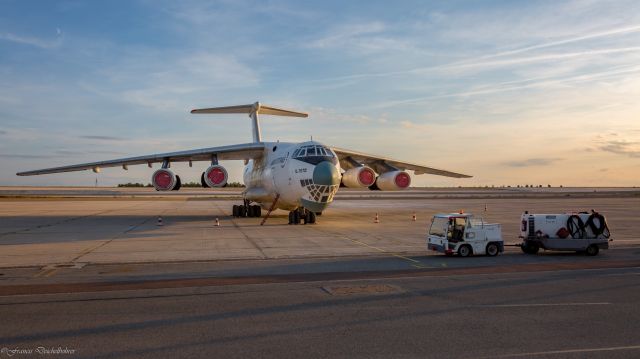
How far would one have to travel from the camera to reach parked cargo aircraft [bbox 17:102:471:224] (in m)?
23.3

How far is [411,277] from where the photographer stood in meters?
11.4

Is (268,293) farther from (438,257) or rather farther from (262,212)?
(262,212)

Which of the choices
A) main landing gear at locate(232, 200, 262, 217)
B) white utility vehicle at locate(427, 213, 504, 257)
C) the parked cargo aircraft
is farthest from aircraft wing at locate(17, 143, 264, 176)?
white utility vehicle at locate(427, 213, 504, 257)

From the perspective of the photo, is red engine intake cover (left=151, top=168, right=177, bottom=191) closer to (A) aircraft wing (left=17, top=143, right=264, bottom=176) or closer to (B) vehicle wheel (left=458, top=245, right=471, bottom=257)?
(A) aircraft wing (left=17, top=143, right=264, bottom=176)

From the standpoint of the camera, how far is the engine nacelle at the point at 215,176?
2600cm

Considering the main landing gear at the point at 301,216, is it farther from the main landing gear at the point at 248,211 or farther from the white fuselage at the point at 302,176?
the main landing gear at the point at 248,211

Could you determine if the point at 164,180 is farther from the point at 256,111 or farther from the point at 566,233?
the point at 566,233

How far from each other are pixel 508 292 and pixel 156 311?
5.95 metres

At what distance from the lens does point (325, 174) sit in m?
22.7

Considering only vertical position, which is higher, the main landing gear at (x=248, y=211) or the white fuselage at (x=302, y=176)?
the white fuselage at (x=302, y=176)

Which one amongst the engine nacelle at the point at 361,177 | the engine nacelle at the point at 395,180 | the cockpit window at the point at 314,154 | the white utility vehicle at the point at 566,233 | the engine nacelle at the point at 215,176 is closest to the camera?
the white utility vehicle at the point at 566,233

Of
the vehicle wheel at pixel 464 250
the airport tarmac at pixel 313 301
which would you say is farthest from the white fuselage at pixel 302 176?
the vehicle wheel at pixel 464 250

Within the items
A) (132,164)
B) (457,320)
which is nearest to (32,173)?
(132,164)

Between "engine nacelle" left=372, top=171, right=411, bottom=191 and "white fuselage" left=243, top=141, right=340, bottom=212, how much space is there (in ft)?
14.5
